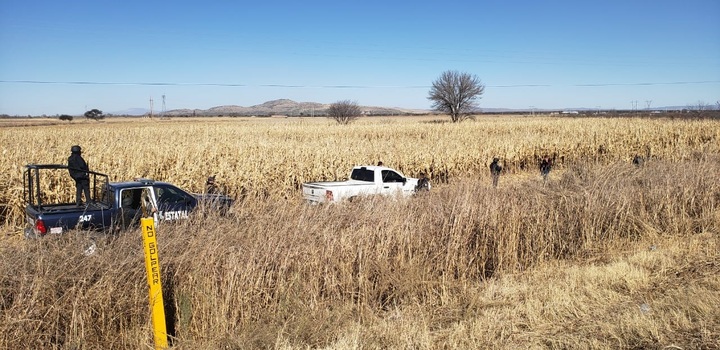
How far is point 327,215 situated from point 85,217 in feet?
14.1

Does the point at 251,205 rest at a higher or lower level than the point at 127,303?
higher

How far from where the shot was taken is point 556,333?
17.3 feet

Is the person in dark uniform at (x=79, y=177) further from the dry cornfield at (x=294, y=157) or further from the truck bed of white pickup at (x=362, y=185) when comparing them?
the truck bed of white pickup at (x=362, y=185)

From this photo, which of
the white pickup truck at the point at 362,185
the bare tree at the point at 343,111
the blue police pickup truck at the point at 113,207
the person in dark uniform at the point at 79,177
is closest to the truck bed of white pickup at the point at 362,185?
the white pickup truck at the point at 362,185

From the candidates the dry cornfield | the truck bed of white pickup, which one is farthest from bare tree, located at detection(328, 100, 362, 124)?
the truck bed of white pickup

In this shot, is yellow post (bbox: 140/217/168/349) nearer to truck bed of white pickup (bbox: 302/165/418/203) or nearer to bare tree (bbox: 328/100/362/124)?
truck bed of white pickup (bbox: 302/165/418/203)

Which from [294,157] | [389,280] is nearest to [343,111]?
[294,157]

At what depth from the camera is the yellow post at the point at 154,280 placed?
4457 millimetres

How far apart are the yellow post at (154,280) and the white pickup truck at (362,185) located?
26.3 feet

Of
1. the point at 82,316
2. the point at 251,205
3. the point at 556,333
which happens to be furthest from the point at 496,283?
the point at 82,316

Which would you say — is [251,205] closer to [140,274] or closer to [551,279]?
[140,274]

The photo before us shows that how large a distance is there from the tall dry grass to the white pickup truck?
4.75m

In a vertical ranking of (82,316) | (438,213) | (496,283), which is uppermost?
(438,213)

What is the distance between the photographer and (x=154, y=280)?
4652 millimetres
